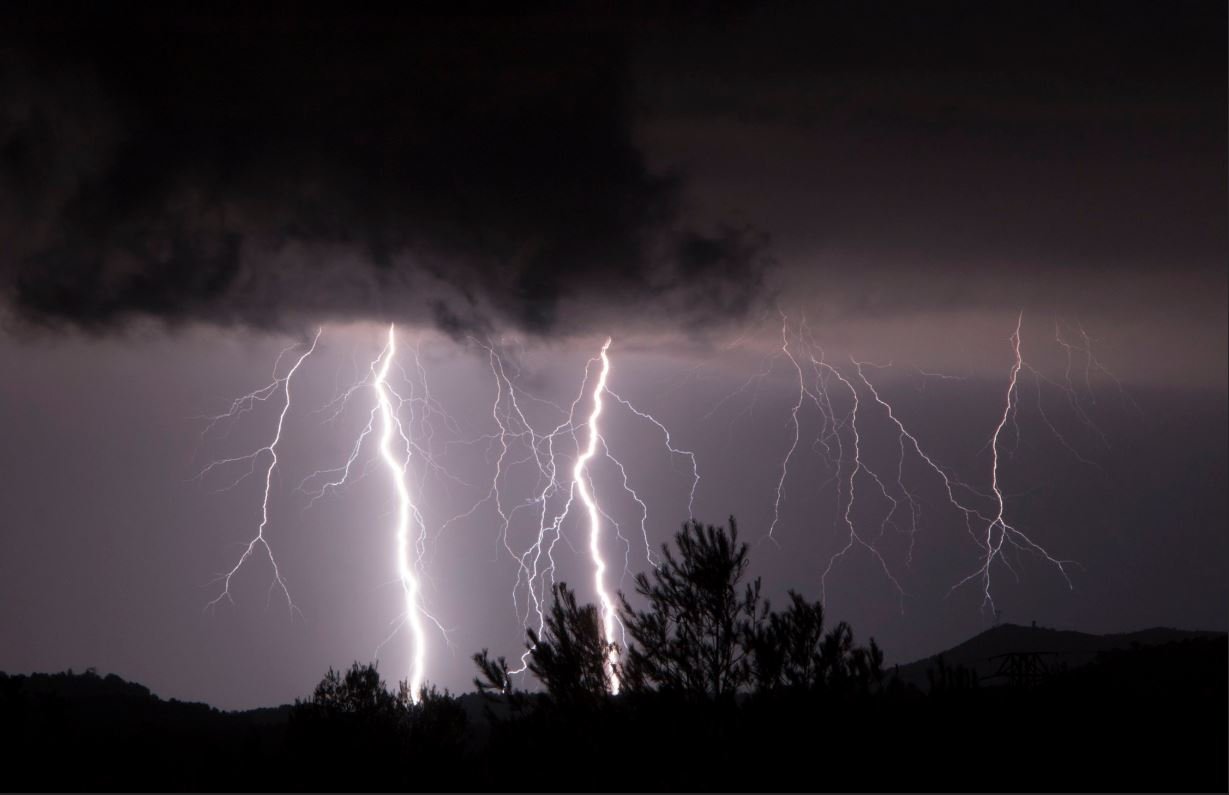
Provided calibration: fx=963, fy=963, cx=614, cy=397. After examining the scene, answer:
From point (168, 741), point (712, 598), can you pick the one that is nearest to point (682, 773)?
point (712, 598)

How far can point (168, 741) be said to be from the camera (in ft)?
82.1

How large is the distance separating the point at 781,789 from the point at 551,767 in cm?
272

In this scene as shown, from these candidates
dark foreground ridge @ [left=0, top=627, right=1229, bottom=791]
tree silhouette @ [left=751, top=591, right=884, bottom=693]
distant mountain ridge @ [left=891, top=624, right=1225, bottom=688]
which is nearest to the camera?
dark foreground ridge @ [left=0, top=627, right=1229, bottom=791]

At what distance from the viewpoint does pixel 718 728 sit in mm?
9391

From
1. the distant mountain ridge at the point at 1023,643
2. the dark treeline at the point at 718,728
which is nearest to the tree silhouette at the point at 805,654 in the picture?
the dark treeline at the point at 718,728

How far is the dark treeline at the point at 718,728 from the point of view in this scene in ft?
25.5

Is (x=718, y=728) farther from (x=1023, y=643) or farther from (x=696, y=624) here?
(x=1023, y=643)

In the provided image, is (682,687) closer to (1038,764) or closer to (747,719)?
(747,719)

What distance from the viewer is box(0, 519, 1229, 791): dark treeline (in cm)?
777

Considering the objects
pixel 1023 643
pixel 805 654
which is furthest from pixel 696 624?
pixel 1023 643

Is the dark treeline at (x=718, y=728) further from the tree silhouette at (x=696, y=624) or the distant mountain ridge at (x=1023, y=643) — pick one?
the distant mountain ridge at (x=1023, y=643)

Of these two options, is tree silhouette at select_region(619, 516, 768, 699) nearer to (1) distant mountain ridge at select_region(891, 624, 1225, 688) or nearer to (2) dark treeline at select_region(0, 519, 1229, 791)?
→ (2) dark treeline at select_region(0, 519, 1229, 791)

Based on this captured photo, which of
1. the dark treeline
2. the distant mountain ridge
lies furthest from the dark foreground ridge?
the distant mountain ridge

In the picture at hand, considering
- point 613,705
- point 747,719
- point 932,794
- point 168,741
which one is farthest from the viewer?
point 168,741
